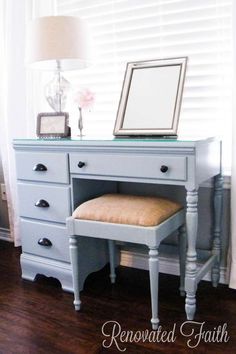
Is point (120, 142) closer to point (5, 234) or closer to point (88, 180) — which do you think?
point (88, 180)

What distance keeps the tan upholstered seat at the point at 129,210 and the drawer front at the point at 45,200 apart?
7.0 inches

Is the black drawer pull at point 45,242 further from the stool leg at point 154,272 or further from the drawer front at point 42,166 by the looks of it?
the stool leg at point 154,272

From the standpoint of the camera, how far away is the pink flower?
6.73 ft

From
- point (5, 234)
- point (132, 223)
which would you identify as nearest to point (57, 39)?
point (132, 223)

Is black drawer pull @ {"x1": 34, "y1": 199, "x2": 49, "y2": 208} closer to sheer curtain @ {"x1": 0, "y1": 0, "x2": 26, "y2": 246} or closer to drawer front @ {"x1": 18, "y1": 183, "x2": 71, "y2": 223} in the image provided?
drawer front @ {"x1": 18, "y1": 183, "x2": 71, "y2": 223}

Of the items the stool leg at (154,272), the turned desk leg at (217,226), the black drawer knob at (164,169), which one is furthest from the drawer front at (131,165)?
the turned desk leg at (217,226)

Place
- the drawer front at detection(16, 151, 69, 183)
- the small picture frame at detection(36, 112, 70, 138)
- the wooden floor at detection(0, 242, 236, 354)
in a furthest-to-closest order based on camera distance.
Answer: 1. the small picture frame at detection(36, 112, 70, 138)
2. the drawer front at detection(16, 151, 69, 183)
3. the wooden floor at detection(0, 242, 236, 354)

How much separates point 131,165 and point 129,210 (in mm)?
206

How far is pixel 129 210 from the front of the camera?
67.1 inches

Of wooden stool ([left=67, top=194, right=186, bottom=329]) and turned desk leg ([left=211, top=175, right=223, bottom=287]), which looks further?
turned desk leg ([left=211, top=175, right=223, bottom=287])

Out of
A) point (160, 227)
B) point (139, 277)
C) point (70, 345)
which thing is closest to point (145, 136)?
point (160, 227)

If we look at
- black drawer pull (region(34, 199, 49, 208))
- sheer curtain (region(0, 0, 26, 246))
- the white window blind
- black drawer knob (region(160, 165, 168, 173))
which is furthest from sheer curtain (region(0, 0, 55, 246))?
black drawer knob (region(160, 165, 168, 173))

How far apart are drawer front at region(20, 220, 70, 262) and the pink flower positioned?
678mm

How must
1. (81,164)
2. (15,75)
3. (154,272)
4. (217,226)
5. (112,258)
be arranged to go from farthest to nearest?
(15,75), (112,258), (217,226), (81,164), (154,272)
